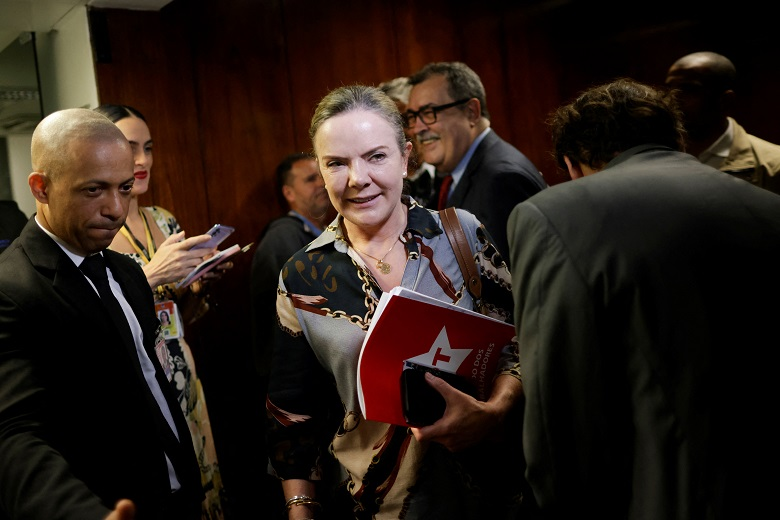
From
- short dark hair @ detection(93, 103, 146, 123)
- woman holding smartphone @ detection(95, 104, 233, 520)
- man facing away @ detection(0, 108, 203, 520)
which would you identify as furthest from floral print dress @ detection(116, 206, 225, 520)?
man facing away @ detection(0, 108, 203, 520)

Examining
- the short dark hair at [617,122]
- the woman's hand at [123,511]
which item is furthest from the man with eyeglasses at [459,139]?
the woman's hand at [123,511]

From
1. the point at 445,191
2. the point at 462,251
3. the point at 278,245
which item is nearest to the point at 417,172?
the point at 445,191

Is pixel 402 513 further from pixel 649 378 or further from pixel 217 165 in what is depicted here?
pixel 217 165

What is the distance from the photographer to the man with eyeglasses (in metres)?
3.24

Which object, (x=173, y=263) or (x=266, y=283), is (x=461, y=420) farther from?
(x=266, y=283)

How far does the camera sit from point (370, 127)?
5.86 ft

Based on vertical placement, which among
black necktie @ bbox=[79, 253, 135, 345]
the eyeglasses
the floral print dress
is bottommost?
the floral print dress

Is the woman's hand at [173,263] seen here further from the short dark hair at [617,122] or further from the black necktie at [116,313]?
the short dark hair at [617,122]

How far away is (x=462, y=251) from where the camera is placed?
1.80 m

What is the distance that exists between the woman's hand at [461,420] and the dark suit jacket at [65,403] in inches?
23.7

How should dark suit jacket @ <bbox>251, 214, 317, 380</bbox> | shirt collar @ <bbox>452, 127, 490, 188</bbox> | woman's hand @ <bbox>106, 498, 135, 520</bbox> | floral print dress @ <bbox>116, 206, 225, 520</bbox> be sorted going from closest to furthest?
woman's hand @ <bbox>106, 498, 135, 520</bbox>
floral print dress @ <bbox>116, 206, 225, 520</bbox>
shirt collar @ <bbox>452, 127, 490, 188</bbox>
dark suit jacket @ <bbox>251, 214, 317, 380</bbox>

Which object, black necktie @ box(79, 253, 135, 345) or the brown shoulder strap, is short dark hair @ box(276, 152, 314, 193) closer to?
the brown shoulder strap

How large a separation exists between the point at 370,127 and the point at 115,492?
0.99 meters

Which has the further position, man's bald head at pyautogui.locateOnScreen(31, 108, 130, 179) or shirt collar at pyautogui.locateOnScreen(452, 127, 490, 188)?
shirt collar at pyautogui.locateOnScreen(452, 127, 490, 188)
